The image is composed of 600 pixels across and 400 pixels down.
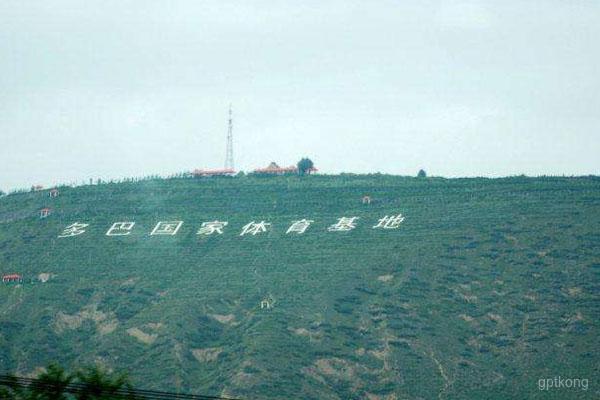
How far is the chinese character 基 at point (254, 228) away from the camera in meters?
146

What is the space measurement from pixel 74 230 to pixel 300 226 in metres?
36.2

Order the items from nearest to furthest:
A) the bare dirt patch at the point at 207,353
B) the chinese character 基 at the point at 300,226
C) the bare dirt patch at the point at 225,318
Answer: the bare dirt patch at the point at 207,353 < the bare dirt patch at the point at 225,318 < the chinese character 基 at the point at 300,226

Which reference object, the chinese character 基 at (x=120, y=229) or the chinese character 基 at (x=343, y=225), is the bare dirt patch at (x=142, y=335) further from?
the chinese character 基 at (x=343, y=225)

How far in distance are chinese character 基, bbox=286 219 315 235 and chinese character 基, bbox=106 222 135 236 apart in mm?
26096

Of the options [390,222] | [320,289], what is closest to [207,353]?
[320,289]

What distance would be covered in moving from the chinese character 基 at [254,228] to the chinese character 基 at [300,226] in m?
4.09

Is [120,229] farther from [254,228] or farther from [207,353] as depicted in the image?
[207,353]

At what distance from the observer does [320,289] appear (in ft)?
409

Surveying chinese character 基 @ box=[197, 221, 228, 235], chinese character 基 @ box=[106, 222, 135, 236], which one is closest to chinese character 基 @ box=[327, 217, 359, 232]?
chinese character 基 @ box=[197, 221, 228, 235]

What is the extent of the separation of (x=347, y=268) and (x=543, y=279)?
26.2 meters

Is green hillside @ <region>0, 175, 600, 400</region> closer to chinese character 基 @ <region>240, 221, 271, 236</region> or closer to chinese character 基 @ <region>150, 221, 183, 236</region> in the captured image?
chinese character 基 @ <region>150, 221, 183, 236</region>

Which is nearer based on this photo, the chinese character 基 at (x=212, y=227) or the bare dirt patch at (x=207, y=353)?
the bare dirt patch at (x=207, y=353)

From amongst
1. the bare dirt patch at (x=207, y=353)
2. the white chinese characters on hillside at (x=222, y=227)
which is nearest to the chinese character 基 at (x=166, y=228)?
the white chinese characters on hillside at (x=222, y=227)

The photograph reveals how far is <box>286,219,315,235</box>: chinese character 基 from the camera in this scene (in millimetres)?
143875
